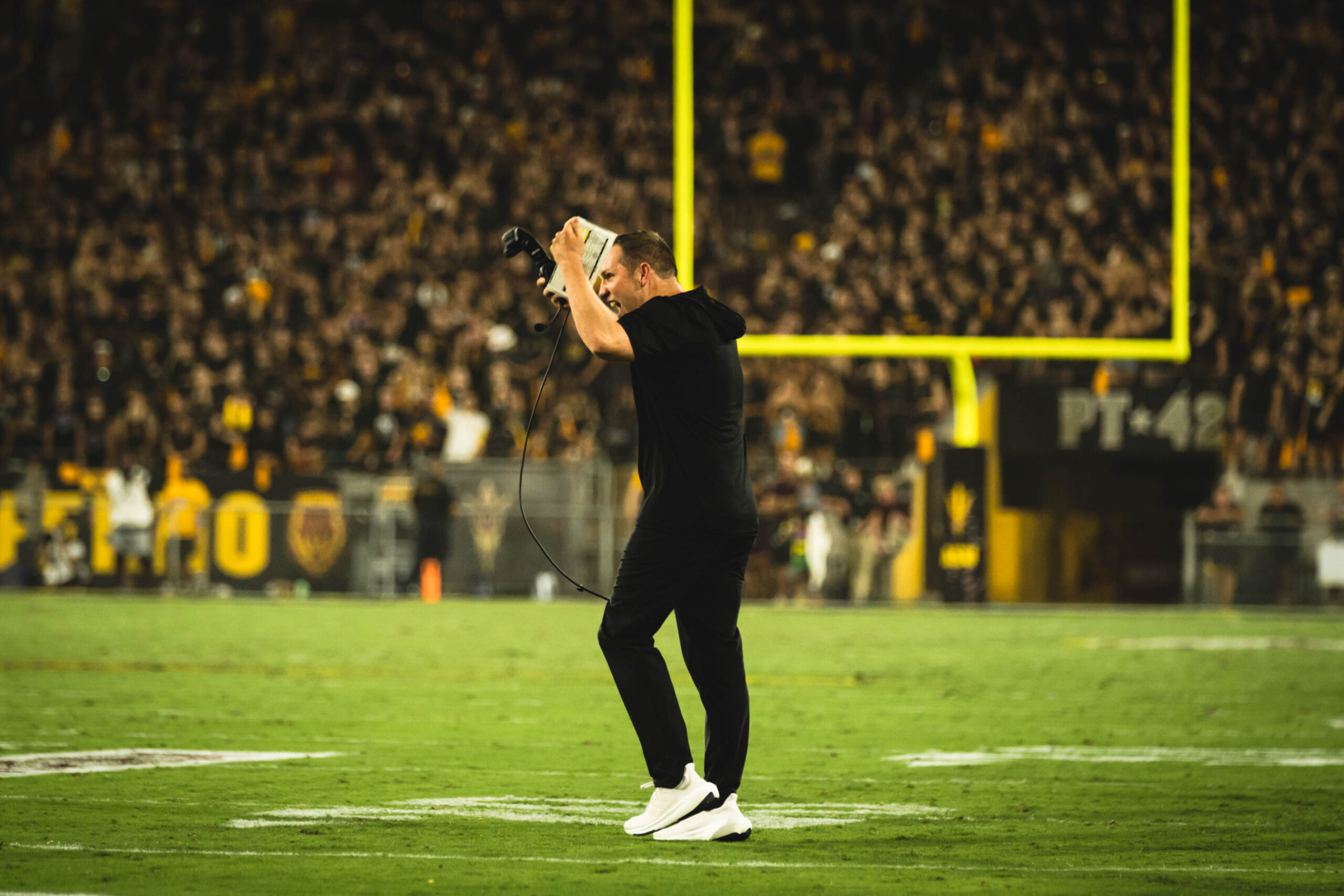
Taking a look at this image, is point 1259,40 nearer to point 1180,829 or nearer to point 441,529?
point 441,529

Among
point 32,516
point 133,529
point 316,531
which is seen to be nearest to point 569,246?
point 316,531

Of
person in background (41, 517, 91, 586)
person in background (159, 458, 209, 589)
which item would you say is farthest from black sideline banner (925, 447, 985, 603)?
person in background (41, 517, 91, 586)

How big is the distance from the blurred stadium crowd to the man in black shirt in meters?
10.4

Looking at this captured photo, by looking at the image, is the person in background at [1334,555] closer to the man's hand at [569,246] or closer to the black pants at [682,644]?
the black pants at [682,644]

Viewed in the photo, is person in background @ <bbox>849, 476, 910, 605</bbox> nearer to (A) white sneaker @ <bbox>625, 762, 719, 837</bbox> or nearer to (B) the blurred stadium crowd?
(B) the blurred stadium crowd

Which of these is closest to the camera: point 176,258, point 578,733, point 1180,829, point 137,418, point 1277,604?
point 1180,829

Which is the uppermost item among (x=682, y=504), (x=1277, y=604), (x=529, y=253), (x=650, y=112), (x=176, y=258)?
(x=650, y=112)

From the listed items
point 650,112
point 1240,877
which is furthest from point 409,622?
point 1240,877

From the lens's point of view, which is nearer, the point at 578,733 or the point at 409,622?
the point at 578,733

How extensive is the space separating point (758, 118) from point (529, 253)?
408 inches

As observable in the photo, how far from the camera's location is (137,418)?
62.0 feet

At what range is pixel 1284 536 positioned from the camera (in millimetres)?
17094

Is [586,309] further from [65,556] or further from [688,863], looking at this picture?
[65,556]

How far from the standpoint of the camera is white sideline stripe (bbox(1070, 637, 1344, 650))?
514 inches
